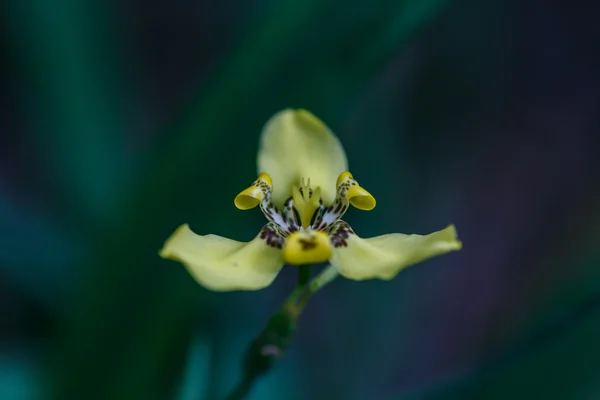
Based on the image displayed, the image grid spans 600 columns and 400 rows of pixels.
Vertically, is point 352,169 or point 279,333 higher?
point 352,169

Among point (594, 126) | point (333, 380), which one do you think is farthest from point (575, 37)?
point (333, 380)

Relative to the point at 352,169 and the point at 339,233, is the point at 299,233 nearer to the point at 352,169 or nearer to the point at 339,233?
the point at 339,233

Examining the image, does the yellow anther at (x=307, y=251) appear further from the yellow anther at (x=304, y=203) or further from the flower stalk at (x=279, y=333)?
the yellow anther at (x=304, y=203)

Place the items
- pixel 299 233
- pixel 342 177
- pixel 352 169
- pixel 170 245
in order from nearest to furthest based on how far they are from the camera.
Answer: pixel 170 245 < pixel 299 233 < pixel 342 177 < pixel 352 169

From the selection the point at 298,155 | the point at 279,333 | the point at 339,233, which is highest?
the point at 298,155

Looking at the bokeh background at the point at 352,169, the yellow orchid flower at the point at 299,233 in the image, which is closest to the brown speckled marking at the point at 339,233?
the yellow orchid flower at the point at 299,233

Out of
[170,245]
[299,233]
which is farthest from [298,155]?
[170,245]

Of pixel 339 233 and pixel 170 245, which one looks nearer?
pixel 170 245
